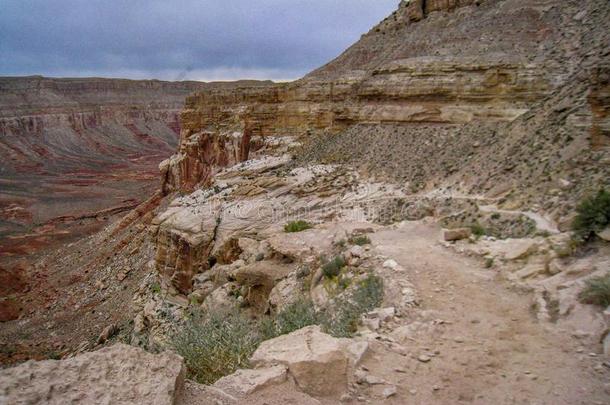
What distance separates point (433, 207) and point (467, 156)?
11.2ft

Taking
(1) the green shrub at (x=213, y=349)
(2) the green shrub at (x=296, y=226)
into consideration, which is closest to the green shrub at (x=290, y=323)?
(1) the green shrub at (x=213, y=349)

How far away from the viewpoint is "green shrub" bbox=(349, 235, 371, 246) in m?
10.1

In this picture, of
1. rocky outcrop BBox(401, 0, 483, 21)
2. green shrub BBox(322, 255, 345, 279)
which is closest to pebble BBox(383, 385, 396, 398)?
green shrub BBox(322, 255, 345, 279)

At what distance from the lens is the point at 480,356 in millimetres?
4668

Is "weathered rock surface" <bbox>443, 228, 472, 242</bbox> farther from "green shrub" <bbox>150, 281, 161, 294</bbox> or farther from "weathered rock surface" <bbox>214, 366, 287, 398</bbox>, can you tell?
"green shrub" <bbox>150, 281, 161, 294</bbox>

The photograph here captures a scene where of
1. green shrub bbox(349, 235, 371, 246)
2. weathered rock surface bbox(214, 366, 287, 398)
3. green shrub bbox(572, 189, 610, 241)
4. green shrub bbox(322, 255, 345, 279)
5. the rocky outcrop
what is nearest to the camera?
weathered rock surface bbox(214, 366, 287, 398)

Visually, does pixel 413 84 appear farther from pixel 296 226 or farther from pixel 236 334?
pixel 236 334

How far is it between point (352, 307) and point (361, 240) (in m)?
4.15

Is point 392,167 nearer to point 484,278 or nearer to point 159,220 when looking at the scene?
point 159,220

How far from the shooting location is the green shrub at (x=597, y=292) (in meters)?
4.87

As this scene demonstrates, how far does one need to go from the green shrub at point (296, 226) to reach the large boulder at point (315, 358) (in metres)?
A: 8.73

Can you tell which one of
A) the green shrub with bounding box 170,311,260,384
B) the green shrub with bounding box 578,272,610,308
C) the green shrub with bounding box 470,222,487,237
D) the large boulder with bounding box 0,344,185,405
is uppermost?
the large boulder with bounding box 0,344,185,405

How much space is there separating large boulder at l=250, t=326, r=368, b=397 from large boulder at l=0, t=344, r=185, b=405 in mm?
1000

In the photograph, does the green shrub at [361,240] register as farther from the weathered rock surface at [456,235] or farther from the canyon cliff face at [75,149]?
the canyon cliff face at [75,149]
